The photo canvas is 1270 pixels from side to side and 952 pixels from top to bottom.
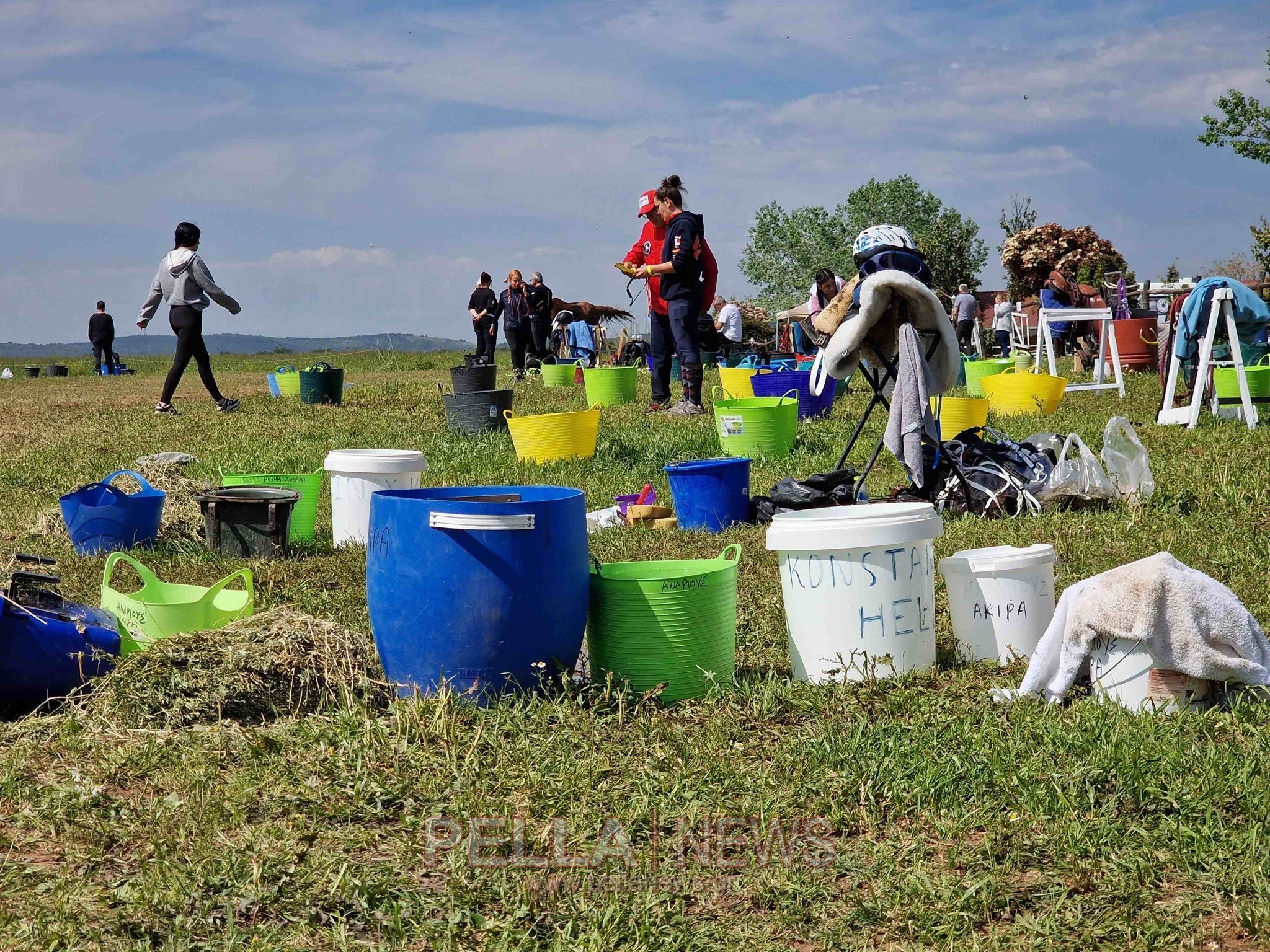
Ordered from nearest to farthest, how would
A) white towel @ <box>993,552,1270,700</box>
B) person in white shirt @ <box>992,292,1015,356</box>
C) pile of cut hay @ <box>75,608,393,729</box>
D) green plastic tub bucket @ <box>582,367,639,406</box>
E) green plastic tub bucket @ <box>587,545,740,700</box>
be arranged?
1. white towel @ <box>993,552,1270,700</box>
2. pile of cut hay @ <box>75,608,393,729</box>
3. green plastic tub bucket @ <box>587,545,740,700</box>
4. green plastic tub bucket @ <box>582,367,639,406</box>
5. person in white shirt @ <box>992,292,1015,356</box>

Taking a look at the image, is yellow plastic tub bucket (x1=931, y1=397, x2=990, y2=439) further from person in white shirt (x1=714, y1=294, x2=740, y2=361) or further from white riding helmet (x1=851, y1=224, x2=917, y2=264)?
person in white shirt (x1=714, y1=294, x2=740, y2=361)

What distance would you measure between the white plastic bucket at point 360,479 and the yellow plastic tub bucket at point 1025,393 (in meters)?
5.55

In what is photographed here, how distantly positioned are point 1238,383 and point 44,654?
8.00 meters

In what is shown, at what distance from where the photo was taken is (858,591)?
354 cm

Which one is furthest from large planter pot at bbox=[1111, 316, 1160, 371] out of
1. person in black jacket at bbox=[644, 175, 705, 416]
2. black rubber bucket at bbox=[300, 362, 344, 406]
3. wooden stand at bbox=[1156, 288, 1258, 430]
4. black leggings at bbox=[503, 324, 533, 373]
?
black leggings at bbox=[503, 324, 533, 373]

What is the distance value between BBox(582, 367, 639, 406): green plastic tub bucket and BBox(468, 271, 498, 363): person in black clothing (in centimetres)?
713

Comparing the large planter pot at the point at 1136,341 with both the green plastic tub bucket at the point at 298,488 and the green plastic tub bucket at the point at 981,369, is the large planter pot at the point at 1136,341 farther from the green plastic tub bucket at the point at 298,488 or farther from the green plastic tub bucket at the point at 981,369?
the green plastic tub bucket at the point at 298,488

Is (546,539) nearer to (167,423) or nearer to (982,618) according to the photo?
(982,618)

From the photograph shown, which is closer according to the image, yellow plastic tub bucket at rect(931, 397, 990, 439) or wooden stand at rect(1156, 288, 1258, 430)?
yellow plastic tub bucket at rect(931, 397, 990, 439)

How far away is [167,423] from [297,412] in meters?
1.23

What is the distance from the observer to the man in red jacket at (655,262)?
10539mm
